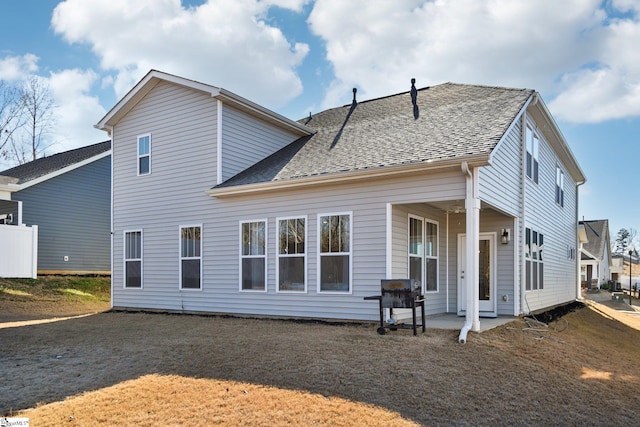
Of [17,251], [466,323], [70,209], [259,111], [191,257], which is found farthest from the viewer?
[70,209]

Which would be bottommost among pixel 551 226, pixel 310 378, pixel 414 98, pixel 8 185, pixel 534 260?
pixel 310 378

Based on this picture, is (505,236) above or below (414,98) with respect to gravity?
below

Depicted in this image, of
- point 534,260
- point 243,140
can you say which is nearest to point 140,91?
point 243,140

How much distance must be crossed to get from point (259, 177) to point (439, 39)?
19.7 feet

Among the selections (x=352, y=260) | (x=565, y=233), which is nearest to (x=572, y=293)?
(x=565, y=233)

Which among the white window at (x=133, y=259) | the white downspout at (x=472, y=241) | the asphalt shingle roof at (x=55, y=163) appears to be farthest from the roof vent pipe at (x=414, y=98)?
the asphalt shingle roof at (x=55, y=163)

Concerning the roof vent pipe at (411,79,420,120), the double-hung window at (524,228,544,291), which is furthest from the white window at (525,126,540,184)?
the roof vent pipe at (411,79,420,120)

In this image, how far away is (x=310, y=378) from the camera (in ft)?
20.1

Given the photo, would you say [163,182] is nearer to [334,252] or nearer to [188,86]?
[188,86]

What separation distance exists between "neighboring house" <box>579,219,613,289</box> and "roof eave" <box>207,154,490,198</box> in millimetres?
32220

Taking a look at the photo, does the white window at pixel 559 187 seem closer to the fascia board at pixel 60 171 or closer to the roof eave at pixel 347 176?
the roof eave at pixel 347 176

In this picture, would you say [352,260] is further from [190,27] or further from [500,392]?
[190,27]

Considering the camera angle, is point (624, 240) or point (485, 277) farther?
point (624, 240)

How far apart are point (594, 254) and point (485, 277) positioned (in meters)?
32.2
